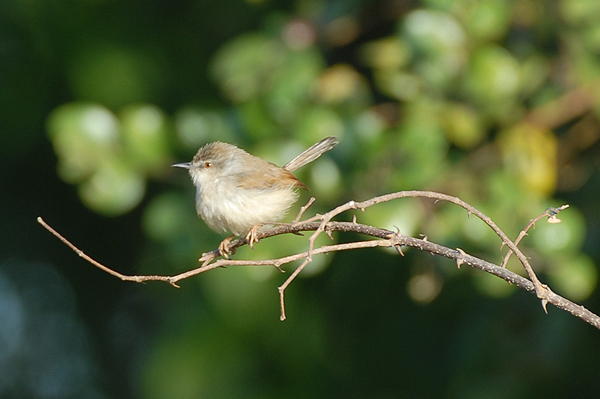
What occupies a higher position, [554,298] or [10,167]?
[554,298]

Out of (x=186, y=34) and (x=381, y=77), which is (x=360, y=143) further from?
(x=186, y=34)

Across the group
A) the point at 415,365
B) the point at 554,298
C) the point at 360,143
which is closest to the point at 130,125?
the point at 360,143

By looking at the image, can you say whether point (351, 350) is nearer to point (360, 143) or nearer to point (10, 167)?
point (360, 143)

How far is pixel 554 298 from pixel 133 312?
5753 millimetres

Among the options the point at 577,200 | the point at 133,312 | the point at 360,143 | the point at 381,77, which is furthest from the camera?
the point at 133,312

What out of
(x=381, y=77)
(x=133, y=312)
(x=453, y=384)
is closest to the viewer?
(x=381, y=77)

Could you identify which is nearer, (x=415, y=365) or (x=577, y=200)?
(x=577, y=200)

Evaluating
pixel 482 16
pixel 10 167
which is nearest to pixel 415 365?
pixel 482 16

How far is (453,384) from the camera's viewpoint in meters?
5.34

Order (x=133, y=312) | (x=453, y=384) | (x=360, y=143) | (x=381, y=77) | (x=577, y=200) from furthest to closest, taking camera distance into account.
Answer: (x=133, y=312) < (x=453, y=384) < (x=577, y=200) < (x=381, y=77) < (x=360, y=143)

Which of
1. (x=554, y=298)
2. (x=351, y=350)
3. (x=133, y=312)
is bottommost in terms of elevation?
(x=133, y=312)

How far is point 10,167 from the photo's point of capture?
617cm

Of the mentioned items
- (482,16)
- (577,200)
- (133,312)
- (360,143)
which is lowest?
(133,312)

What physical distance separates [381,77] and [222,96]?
1.32 m
